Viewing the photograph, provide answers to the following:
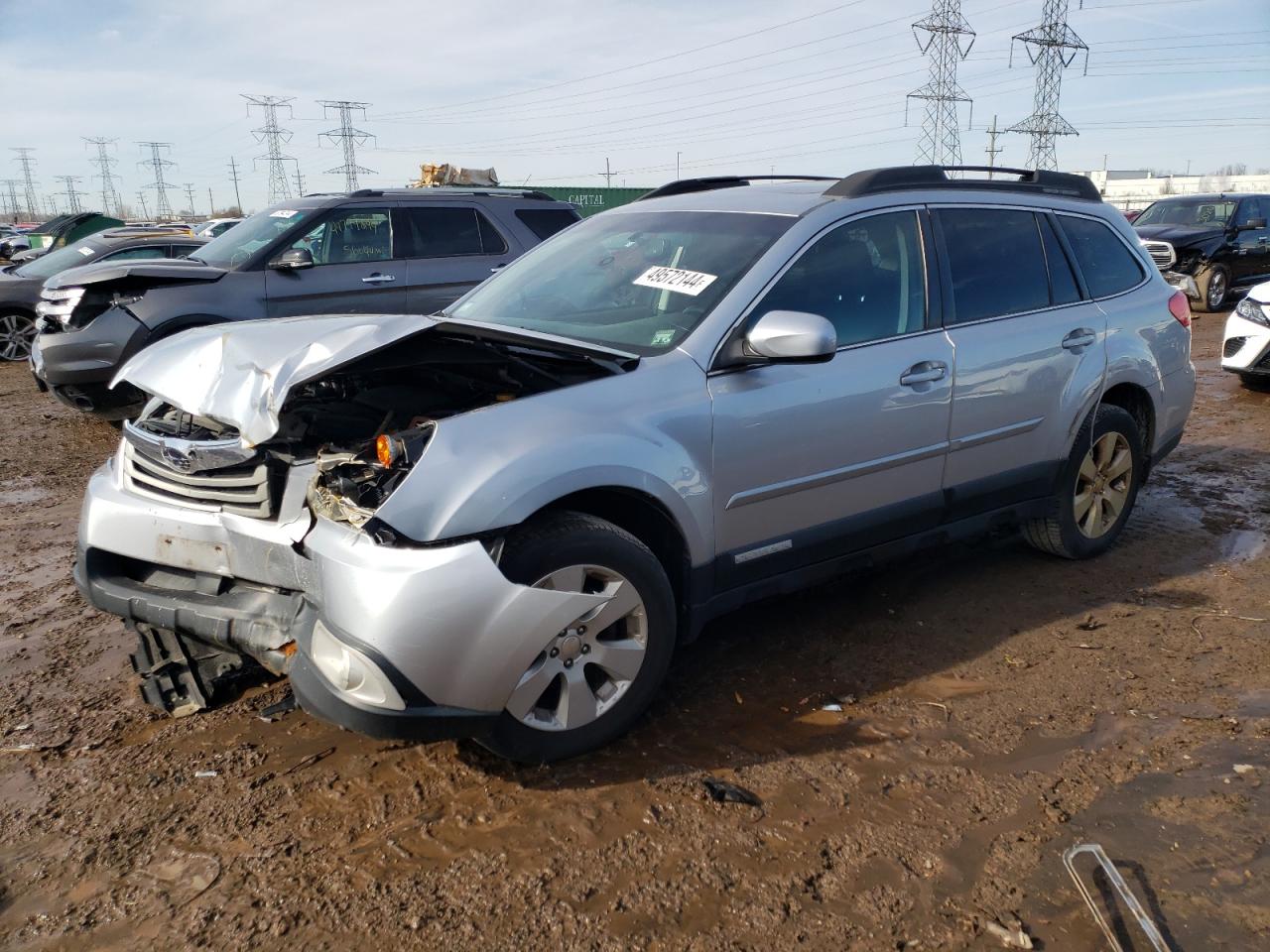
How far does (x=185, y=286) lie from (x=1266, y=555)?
7.40 m

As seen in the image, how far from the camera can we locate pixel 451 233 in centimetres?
857

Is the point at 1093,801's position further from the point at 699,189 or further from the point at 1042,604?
the point at 699,189

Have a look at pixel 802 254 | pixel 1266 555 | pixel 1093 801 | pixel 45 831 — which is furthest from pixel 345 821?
pixel 1266 555

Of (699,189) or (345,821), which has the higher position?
(699,189)

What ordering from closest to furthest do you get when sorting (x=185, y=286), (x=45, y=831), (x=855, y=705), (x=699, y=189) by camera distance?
(x=45, y=831) < (x=855, y=705) < (x=699, y=189) < (x=185, y=286)

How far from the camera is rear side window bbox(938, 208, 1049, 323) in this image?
405cm

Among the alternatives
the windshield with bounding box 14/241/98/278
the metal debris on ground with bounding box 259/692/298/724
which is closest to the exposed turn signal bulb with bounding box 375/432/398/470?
the metal debris on ground with bounding box 259/692/298/724

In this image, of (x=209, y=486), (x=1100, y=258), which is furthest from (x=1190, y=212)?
(x=209, y=486)

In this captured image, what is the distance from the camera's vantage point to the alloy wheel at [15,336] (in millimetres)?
11797

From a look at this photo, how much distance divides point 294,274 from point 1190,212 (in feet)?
46.8

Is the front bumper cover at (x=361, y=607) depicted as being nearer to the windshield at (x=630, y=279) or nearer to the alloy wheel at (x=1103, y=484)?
the windshield at (x=630, y=279)

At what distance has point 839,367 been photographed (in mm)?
3518

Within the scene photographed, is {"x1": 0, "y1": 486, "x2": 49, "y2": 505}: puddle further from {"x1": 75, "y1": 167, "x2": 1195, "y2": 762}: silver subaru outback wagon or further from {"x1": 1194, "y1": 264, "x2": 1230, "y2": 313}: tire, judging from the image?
{"x1": 1194, "y1": 264, "x2": 1230, "y2": 313}: tire

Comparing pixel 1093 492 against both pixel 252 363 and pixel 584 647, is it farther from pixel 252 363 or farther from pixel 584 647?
pixel 252 363
